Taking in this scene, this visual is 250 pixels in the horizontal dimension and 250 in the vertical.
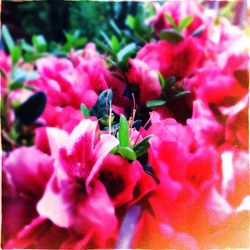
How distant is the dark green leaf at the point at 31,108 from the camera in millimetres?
425

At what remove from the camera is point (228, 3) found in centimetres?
82

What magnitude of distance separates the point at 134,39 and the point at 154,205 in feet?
1.35

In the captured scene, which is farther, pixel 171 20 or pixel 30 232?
pixel 171 20

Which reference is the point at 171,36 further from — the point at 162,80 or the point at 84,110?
the point at 84,110

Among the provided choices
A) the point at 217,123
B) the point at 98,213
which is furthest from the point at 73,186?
the point at 217,123

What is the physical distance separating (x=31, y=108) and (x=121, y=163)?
5.3 inches

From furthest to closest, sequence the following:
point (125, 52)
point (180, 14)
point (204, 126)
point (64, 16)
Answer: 1. point (64, 16)
2. point (180, 14)
3. point (125, 52)
4. point (204, 126)

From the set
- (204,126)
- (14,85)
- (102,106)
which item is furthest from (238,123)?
(14,85)

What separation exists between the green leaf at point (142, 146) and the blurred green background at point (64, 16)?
47 cm

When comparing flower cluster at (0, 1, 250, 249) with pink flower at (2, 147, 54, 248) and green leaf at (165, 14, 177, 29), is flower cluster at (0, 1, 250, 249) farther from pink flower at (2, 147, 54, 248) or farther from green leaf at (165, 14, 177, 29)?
green leaf at (165, 14, 177, 29)

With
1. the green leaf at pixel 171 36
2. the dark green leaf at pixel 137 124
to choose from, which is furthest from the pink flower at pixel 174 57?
the dark green leaf at pixel 137 124

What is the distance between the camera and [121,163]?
35cm

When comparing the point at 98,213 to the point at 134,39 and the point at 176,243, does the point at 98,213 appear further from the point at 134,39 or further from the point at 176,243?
the point at 134,39

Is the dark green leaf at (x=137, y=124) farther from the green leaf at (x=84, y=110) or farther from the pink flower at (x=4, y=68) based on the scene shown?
the pink flower at (x=4, y=68)
